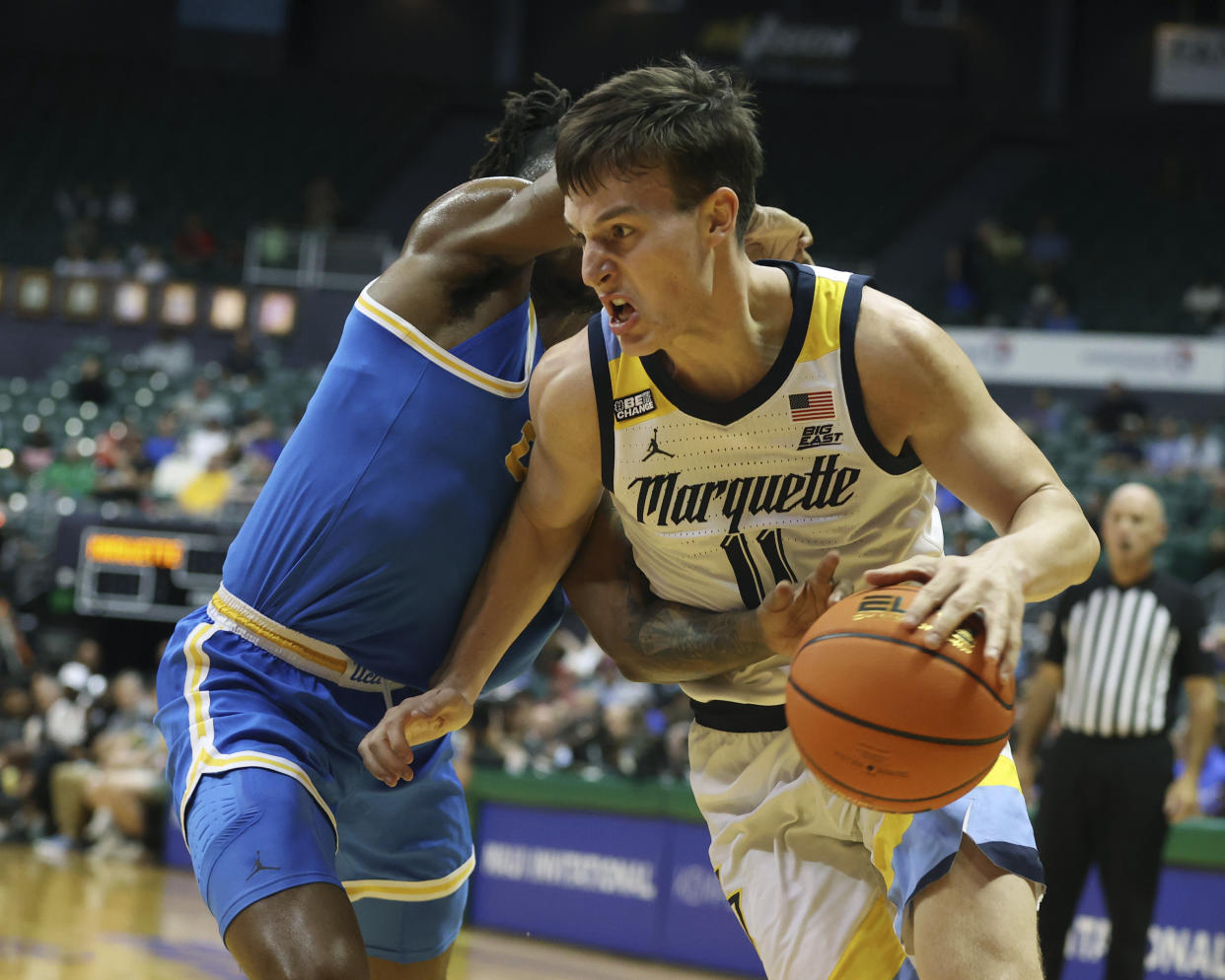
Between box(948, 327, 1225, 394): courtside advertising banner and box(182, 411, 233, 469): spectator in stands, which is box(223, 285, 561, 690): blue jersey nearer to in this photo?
box(182, 411, 233, 469): spectator in stands

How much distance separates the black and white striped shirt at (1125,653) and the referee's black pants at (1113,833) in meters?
0.09

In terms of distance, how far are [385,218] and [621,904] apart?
56.4ft

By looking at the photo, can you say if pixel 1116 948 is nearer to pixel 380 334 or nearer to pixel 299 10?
pixel 380 334

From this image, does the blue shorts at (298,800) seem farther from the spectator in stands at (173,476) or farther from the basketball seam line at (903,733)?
the spectator in stands at (173,476)

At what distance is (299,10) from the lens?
971 inches

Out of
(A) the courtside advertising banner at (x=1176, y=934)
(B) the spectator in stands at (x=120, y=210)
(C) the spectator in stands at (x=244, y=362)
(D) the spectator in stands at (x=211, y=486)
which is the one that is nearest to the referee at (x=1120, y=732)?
(A) the courtside advertising banner at (x=1176, y=934)

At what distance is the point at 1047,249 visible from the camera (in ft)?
65.4

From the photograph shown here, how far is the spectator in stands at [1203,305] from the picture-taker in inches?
692

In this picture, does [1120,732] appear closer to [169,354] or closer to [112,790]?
[112,790]

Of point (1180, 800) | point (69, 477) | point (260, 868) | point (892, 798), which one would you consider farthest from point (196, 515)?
point (892, 798)

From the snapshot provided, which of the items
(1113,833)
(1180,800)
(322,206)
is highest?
(322,206)

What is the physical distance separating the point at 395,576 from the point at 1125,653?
11.9 ft

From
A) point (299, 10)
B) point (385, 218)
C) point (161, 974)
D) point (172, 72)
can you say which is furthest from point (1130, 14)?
point (161, 974)

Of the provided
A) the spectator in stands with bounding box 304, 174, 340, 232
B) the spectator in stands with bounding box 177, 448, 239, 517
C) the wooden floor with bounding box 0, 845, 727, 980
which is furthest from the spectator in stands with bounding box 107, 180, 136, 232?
the wooden floor with bounding box 0, 845, 727, 980
